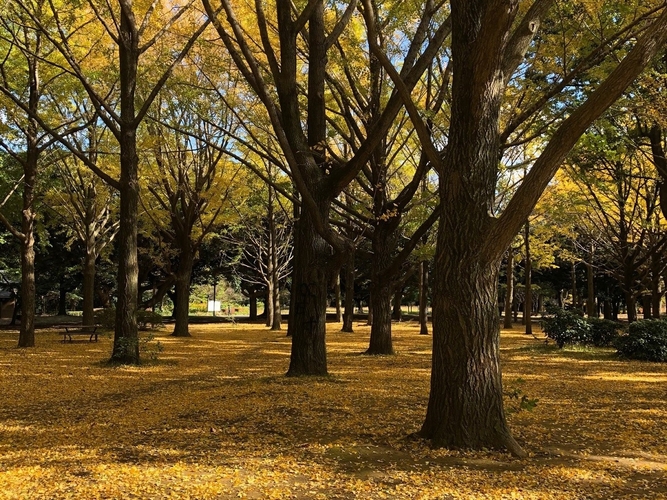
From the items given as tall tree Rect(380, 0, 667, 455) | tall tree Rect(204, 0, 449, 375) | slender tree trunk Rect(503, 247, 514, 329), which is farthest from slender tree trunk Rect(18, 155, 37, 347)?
slender tree trunk Rect(503, 247, 514, 329)

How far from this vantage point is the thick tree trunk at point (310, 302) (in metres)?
8.38

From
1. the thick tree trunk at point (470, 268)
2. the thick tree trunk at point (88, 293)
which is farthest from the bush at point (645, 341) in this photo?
the thick tree trunk at point (88, 293)

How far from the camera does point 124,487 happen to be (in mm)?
3574

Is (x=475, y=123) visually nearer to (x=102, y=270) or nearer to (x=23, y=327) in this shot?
(x=23, y=327)

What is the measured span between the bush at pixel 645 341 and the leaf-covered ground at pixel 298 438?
260 cm

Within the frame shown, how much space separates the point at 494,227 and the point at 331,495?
231 cm

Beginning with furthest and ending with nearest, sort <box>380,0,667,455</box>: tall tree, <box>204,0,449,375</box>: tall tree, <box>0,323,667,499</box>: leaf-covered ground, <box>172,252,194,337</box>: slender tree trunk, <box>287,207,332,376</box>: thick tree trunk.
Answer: <box>172,252,194,337</box>: slender tree trunk, <box>287,207,332,376</box>: thick tree trunk, <box>204,0,449,375</box>: tall tree, <box>380,0,667,455</box>: tall tree, <box>0,323,667,499</box>: leaf-covered ground

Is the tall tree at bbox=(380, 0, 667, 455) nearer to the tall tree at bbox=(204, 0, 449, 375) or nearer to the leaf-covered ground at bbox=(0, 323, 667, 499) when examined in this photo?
the leaf-covered ground at bbox=(0, 323, 667, 499)

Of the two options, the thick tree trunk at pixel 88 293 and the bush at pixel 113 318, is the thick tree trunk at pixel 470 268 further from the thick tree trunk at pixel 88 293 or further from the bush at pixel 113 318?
the thick tree trunk at pixel 88 293

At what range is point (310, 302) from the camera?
8352 millimetres

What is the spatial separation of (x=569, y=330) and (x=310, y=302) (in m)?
9.62

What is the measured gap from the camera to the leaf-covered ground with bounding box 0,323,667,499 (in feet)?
12.0

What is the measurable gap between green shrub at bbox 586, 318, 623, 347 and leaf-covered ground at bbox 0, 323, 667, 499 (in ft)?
17.8

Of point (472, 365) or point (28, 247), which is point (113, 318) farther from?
point (472, 365)
